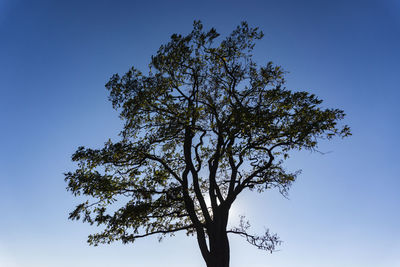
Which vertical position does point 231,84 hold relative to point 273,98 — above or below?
above

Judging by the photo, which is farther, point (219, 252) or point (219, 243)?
point (219, 243)

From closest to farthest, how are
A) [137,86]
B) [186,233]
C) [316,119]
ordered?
1. [316,119]
2. [137,86]
3. [186,233]

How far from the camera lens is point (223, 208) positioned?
613 inches

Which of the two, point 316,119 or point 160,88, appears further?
point 160,88

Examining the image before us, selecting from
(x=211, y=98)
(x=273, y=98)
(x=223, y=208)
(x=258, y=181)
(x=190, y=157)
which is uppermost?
(x=211, y=98)

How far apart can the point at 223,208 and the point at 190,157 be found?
3541mm

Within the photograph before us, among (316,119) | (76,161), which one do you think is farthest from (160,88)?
(316,119)

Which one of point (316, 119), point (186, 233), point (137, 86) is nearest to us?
point (316, 119)

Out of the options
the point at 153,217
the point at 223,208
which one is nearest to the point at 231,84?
the point at 223,208

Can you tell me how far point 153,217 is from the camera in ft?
51.9

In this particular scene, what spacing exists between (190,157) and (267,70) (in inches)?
269

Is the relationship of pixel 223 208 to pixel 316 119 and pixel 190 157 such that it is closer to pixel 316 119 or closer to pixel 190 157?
pixel 190 157

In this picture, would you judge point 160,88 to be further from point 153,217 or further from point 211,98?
point 153,217

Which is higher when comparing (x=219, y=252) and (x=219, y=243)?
(x=219, y=243)
